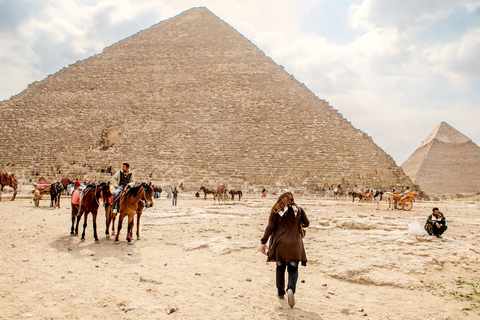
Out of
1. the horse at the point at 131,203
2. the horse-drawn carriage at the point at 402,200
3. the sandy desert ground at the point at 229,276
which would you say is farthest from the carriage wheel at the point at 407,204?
the horse at the point at 131,203

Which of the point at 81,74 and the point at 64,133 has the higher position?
the point at 81,74

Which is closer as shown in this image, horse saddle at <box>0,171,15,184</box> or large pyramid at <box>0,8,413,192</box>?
horse saddle at <box>0,171,15,184</box>

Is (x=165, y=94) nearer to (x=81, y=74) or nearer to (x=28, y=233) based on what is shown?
(x=81, y=74)

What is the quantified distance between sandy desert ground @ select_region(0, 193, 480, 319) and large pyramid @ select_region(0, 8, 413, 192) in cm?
1485

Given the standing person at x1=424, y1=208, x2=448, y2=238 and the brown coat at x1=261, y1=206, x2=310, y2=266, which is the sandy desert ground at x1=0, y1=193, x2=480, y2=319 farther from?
the brown coat at x1=261, y1=206, x2=310, y2=266

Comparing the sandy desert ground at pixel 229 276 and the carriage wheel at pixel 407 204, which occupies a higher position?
the carriage wheel at pixel 407 204

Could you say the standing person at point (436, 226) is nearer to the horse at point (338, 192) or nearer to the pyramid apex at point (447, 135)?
the horse at point (338, 192)

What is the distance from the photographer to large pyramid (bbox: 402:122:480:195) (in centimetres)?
3666

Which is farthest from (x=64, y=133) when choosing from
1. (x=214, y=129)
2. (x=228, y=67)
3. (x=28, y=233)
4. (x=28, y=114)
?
(x=28, y=233)

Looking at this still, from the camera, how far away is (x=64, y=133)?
1009 inches

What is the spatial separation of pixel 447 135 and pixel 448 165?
13.2 ft

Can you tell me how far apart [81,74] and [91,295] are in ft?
110

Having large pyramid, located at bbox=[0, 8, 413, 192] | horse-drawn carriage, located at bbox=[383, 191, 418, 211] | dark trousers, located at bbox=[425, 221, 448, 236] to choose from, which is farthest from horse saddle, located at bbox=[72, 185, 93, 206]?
large pyramid, located at bbox=[0, 8, 413, 192]

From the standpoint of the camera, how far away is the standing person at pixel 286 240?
294 centimetres
